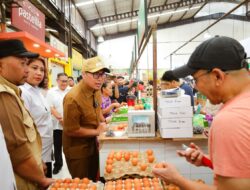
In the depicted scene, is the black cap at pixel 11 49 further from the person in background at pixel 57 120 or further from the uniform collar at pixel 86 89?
the person in background at pixel 57 120

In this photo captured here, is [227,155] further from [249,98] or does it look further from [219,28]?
[219,28]

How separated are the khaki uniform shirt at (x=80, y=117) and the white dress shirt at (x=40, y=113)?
0.22 m

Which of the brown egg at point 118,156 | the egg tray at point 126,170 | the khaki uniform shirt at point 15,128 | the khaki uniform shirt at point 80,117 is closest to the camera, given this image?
the khaki uniform shirt at point 15,128

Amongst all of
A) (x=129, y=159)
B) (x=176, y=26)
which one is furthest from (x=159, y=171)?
(x=176, y=26)

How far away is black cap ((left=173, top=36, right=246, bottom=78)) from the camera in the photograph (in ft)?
3.87

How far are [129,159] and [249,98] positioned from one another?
1576mm

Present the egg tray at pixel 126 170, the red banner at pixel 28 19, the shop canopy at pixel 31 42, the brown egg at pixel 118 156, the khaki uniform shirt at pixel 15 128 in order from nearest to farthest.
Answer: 1. the khaki uniform shirt at pixel 15 128
2. the egg tray at pixel 126 170
3. the brown egg at pixel 118 156
4. the shop canopy at pixel 31 42
5. the red banner at pixel 28 19

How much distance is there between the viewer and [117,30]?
62.2 ft

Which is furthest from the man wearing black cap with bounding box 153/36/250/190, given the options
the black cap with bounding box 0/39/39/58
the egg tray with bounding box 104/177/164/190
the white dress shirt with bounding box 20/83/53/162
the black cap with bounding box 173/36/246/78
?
the white dress shirt with bounding box 20/83/53/162

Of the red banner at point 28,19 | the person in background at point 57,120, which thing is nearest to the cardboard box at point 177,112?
the person in background at point 57,120

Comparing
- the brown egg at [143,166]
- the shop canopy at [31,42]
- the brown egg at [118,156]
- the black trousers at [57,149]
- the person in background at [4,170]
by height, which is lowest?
the black trousers at [57,149]

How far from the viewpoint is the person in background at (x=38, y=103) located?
2.91 meters

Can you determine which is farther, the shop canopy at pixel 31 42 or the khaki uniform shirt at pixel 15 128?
the shop canopy at pixel 31 42

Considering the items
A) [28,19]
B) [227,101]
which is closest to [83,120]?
[227,101]
